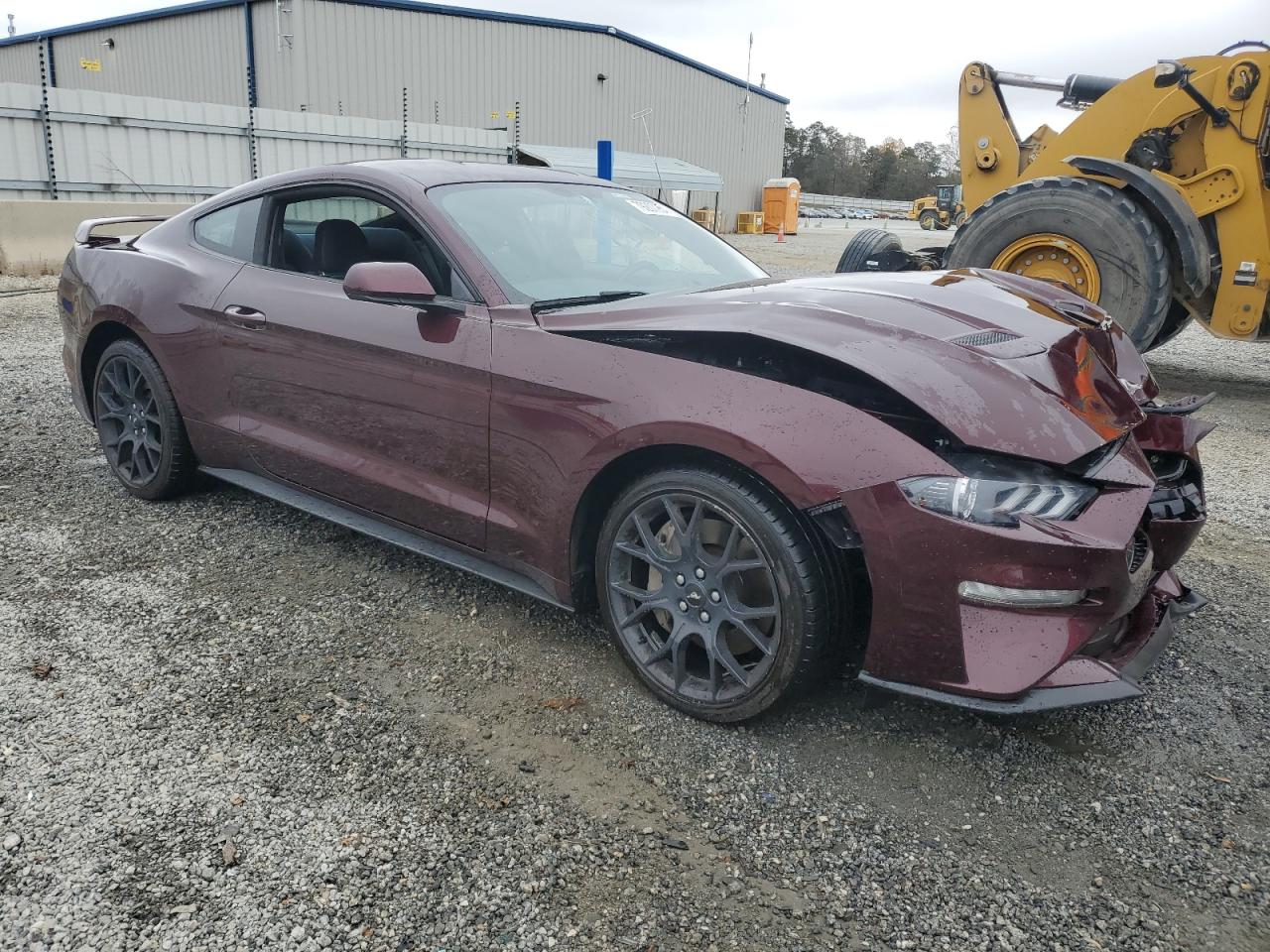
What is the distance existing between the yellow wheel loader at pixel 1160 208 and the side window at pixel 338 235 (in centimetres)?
457

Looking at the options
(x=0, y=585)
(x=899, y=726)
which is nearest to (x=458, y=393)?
(x=899, y=726)

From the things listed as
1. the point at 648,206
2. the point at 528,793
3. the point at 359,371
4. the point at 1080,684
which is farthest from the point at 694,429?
the point at 648,206

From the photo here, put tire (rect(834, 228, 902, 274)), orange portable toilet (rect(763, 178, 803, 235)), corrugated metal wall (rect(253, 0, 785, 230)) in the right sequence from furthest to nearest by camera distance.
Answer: orange portable toilet (rect(763, 178, 803, 235))
corrugated metal wall (rect(253, 0, 785, 230))
tire (rect(834, 228, 902, 274))

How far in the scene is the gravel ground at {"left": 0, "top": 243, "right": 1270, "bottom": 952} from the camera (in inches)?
76.5

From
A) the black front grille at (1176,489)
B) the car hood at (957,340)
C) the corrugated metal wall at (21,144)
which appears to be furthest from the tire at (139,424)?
the corrugated metal wall at (21,144)

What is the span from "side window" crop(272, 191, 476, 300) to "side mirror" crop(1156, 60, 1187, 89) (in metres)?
5.89

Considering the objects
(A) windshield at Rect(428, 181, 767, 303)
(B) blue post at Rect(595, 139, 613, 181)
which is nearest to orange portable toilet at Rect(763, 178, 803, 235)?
(B) blue post at Rect(595, 139, 613, 181)

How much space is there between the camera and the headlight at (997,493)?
218 centimetres

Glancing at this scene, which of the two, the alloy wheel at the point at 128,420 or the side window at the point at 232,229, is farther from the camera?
the alloy wheel at the point at 128,420

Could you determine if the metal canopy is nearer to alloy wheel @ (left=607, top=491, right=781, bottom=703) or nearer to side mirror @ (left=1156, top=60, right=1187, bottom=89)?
side mirror @ (left=1156, top=60, right=1187, bottom=89)

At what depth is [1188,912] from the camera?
1.98 metres

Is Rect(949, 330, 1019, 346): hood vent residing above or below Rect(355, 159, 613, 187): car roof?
below

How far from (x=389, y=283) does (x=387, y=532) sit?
91 centimetres

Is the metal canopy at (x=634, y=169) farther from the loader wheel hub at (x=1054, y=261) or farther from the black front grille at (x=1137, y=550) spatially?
the black front grille at (x=1137, y=550)
